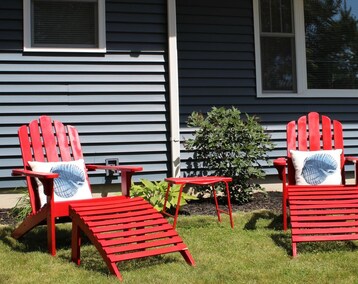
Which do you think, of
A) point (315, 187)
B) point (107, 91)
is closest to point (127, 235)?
point (315, 187)

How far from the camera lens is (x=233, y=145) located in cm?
514

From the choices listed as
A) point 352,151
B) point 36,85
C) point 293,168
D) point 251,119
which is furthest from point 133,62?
point 352,151

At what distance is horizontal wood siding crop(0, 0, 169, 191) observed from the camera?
5.17 meters

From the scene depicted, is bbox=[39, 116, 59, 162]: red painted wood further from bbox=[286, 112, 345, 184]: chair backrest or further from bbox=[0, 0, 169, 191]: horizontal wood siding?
bbox=[286, 112, 345, 184]: chair backrest

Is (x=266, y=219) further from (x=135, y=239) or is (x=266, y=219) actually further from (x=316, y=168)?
(x=135, y=239)

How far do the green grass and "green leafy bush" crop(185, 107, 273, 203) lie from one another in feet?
3.42

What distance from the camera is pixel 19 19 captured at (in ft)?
17.1

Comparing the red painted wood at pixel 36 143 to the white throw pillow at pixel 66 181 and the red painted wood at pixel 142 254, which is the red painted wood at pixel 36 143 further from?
the red painted wood at pixel 142 254

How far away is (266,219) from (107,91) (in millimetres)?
2311

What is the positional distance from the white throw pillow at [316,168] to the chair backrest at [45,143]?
2.10 metres

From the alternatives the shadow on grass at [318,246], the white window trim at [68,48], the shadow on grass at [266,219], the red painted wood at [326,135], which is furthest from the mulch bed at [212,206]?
the white window trim at [68,48]

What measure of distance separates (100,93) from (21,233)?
6.87ft

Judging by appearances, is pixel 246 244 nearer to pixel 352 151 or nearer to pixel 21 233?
pixel 21 233

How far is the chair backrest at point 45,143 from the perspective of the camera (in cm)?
405
